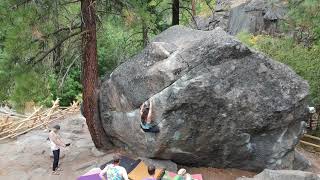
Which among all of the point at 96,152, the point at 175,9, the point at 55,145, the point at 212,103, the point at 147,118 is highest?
the point at 175,9

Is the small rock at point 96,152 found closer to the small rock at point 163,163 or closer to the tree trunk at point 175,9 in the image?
the small rock at point 163,163

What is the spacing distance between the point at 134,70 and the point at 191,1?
8100 mm

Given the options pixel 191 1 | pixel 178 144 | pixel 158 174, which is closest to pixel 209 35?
pixel 178 144

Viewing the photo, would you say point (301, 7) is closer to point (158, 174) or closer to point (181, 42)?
point (181, 42)

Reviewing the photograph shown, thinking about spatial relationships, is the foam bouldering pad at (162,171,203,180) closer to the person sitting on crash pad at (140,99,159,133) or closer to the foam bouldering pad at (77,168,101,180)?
the person sitting on crash pad at (140,99,159,133)

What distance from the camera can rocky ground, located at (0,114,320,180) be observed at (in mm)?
11456

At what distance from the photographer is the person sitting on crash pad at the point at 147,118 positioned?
10547mm

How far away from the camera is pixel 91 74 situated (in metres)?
12.1

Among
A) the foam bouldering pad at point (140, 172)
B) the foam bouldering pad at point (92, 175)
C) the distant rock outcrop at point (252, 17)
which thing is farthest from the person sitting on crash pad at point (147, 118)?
the distant rock outcrop at point (252, 17)

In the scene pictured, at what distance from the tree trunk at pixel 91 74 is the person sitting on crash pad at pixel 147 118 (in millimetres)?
1944

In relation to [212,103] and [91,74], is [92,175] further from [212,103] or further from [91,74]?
[212,103]

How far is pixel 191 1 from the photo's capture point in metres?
18.9

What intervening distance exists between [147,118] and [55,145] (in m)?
2.53

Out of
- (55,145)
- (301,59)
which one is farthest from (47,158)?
(301,59)
